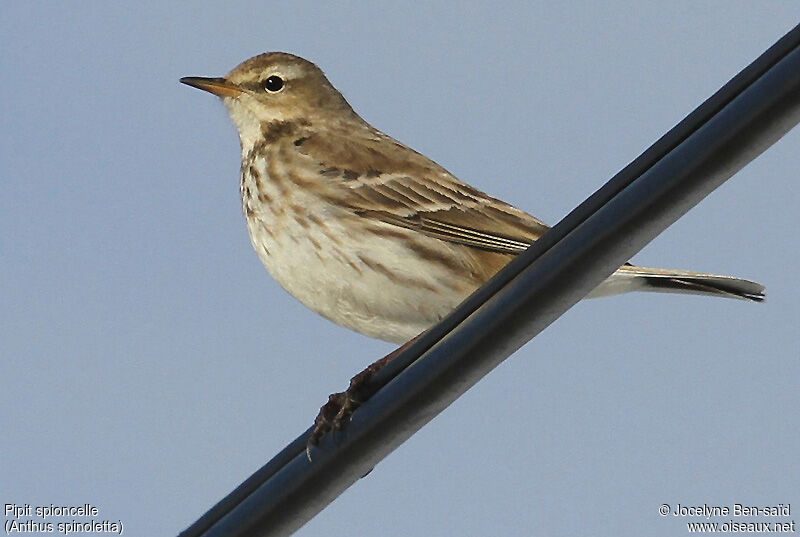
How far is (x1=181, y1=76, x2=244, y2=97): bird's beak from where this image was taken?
12.8 m

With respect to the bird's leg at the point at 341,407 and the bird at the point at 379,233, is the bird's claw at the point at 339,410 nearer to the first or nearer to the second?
the bird's leg at the point at 341,407

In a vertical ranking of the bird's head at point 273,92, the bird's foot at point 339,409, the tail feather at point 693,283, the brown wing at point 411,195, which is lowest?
the bird's foot at point 339,409

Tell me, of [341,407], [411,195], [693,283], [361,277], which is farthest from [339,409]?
[411,195]

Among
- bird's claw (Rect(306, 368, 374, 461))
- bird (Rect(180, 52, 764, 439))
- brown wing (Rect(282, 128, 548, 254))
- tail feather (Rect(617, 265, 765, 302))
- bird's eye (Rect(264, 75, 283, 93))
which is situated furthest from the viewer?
bird's eye (Rect(264, 75, 283, 93))

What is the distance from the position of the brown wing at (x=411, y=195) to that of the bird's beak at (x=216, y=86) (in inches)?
41.2

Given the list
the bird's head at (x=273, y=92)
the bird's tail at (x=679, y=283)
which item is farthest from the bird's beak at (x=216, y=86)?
the bird's tail at (x=679, y=283)

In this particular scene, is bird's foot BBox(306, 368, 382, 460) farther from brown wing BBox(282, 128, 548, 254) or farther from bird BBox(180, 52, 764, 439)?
brown wing BBox(282, 128, 548, 254)

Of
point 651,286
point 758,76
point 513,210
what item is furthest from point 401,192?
point 758,76

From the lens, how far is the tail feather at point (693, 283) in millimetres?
9477

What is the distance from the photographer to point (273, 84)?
13008 millimetres

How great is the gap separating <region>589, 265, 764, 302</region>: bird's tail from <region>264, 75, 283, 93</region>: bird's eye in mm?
4057

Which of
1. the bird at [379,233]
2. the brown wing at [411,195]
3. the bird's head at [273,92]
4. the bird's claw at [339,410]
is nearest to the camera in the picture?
the bird's claw at [339,410]

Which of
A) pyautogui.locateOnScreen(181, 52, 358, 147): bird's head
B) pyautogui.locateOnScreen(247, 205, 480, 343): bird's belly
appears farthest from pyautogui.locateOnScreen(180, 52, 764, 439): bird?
pyautogui.locateOnScreen(181, 52, 358, 147): bird's head

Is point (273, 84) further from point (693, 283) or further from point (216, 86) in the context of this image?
point (693, 283)
